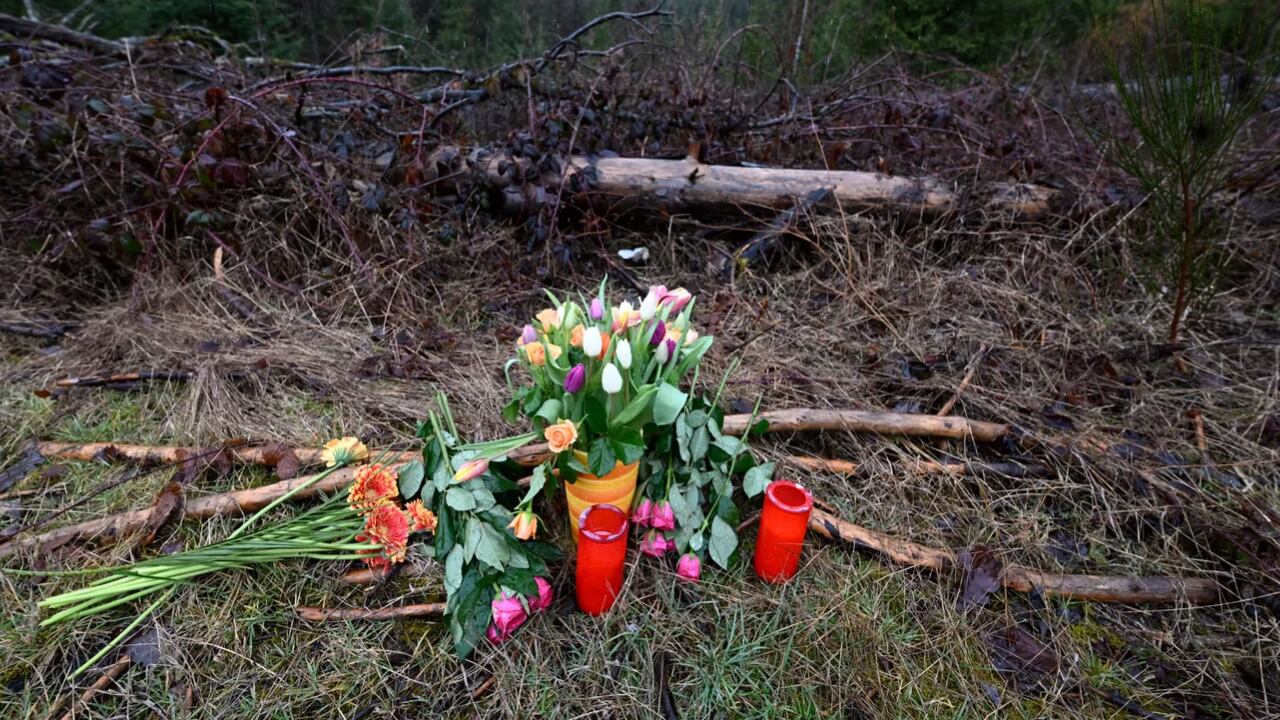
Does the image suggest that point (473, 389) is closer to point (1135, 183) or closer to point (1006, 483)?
point (1006, 483)

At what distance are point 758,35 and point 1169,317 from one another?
11.3ft

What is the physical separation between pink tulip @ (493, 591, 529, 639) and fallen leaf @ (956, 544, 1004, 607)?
105 centimetres

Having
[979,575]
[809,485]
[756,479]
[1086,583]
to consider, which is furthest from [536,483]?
[1086,583]

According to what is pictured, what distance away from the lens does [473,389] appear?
6.92 ft

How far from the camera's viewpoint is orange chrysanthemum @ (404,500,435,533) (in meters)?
1.42

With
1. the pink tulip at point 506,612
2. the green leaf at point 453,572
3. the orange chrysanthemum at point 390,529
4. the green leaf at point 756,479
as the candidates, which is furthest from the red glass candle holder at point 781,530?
the orange chrysanthemum at point 390,529

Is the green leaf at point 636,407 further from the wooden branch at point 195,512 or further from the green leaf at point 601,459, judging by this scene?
the wooden branch at point 195,512

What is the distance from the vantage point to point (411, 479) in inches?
59.3

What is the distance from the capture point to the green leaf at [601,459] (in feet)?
4.36

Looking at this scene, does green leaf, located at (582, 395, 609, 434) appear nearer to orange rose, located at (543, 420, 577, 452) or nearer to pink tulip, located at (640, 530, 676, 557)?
orange rose, located at (543, 420, 577, 452)

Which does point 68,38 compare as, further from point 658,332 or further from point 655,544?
point 655,544

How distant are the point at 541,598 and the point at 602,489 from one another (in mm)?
279

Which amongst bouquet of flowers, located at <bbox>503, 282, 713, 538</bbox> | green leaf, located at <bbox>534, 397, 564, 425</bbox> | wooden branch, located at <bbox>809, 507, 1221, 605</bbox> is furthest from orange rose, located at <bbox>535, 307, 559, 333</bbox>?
wooden branch, located at <bbox>809, 507, 1221, 605</bbox>

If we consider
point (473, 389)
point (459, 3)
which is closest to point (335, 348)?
point (473, 389)
